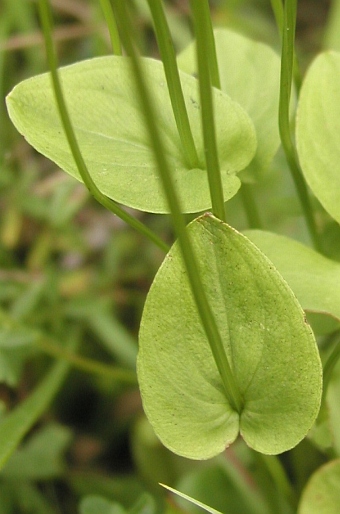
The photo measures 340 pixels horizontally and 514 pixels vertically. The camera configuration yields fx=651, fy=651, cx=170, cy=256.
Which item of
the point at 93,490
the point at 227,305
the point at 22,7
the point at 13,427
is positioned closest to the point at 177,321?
the point at 227,305

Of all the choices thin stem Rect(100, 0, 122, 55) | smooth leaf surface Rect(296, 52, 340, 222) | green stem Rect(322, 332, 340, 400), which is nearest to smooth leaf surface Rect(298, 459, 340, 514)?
green stem Rect(322, 332, 340, 400)

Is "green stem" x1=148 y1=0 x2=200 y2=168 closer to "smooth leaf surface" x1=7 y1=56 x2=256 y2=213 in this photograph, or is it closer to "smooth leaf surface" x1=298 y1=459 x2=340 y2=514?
"smooth leaf surface" x1=7 y1=56 x2=256 y2=213

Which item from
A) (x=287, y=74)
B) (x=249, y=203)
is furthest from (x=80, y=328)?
(x=287, y=74)

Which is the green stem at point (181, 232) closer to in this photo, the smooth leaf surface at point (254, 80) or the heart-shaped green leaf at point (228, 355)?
the heart-shaped green leaf at point (228, 355)

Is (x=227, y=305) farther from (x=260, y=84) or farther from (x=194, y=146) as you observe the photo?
(x=260, y=84)

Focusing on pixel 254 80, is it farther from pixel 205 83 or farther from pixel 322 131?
pixel 205 83

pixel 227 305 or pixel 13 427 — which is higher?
pixel 227 305

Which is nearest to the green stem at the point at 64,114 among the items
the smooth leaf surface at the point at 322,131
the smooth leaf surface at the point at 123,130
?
the smooth leaf surface at the point at 123,130
